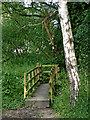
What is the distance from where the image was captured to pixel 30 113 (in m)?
6.61

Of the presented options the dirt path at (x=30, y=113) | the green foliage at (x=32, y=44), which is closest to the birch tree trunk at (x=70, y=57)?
the green foliage at (x=32, y=44)

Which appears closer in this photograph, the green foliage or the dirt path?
the dirt path

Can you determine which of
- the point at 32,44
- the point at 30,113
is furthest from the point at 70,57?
the point at 32,44

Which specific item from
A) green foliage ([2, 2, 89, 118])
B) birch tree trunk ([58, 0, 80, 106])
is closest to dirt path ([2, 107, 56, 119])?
green foliage ([2, 2, 89, 118])

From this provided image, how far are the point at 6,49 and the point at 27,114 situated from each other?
9.05 meters

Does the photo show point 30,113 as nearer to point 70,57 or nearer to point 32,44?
point 70,57

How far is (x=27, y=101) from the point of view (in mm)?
7562

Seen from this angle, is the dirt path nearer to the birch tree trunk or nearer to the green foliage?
the green foliage

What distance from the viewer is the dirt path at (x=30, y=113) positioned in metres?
6.27

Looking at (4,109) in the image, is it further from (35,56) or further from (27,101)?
(35,56)

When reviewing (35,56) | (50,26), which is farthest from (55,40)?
(35,56)

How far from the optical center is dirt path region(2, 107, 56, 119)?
6.27m

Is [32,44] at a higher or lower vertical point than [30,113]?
higher

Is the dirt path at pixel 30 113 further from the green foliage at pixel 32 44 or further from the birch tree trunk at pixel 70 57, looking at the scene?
the birch tree trunk at pixel 70 57
